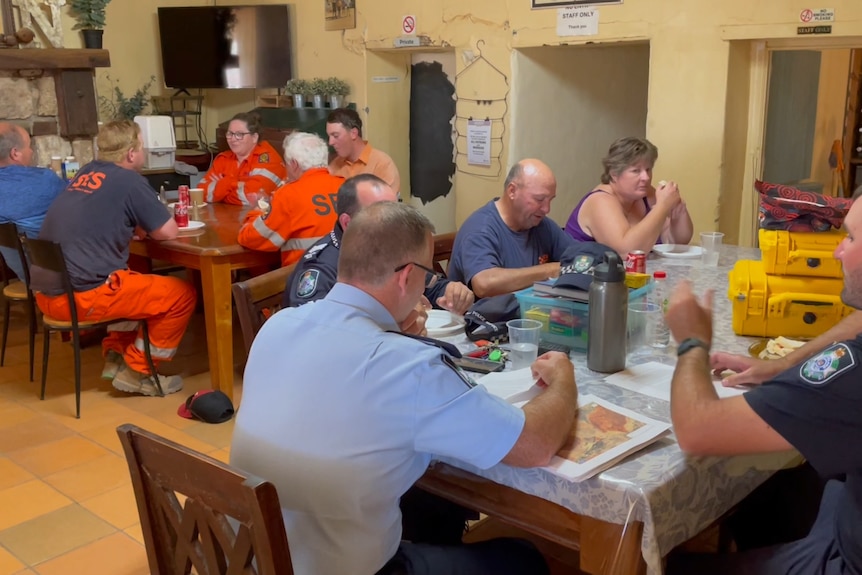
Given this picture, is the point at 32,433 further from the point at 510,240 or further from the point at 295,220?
the point at 510,240

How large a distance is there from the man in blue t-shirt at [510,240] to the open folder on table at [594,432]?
1.07 meters

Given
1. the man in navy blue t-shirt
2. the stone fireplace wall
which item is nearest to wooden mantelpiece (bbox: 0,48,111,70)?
the stone fireplace wall

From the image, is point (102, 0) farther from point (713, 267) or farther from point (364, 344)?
point (364, 344)

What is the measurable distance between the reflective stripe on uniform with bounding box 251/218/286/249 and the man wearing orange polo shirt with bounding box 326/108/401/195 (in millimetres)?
1306

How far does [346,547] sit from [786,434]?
78 centimetres

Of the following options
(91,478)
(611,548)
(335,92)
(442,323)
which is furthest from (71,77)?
(611,548)

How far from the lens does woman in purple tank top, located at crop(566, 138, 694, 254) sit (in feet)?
10.6

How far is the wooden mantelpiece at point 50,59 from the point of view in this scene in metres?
4.77

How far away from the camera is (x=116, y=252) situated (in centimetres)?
374

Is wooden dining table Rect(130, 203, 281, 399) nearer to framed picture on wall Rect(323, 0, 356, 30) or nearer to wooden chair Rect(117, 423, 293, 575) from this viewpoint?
wooden chair Rect(117, 423, 293, 575)

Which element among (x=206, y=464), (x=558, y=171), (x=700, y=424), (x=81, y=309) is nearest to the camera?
(x=206, y=464)

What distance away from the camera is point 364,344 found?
145 centimetres

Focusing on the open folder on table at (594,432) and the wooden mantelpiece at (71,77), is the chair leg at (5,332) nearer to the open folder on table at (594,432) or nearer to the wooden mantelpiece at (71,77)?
the wooden mantelpiece at (71,77)

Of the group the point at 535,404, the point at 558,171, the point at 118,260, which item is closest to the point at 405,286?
the point at 535,404
